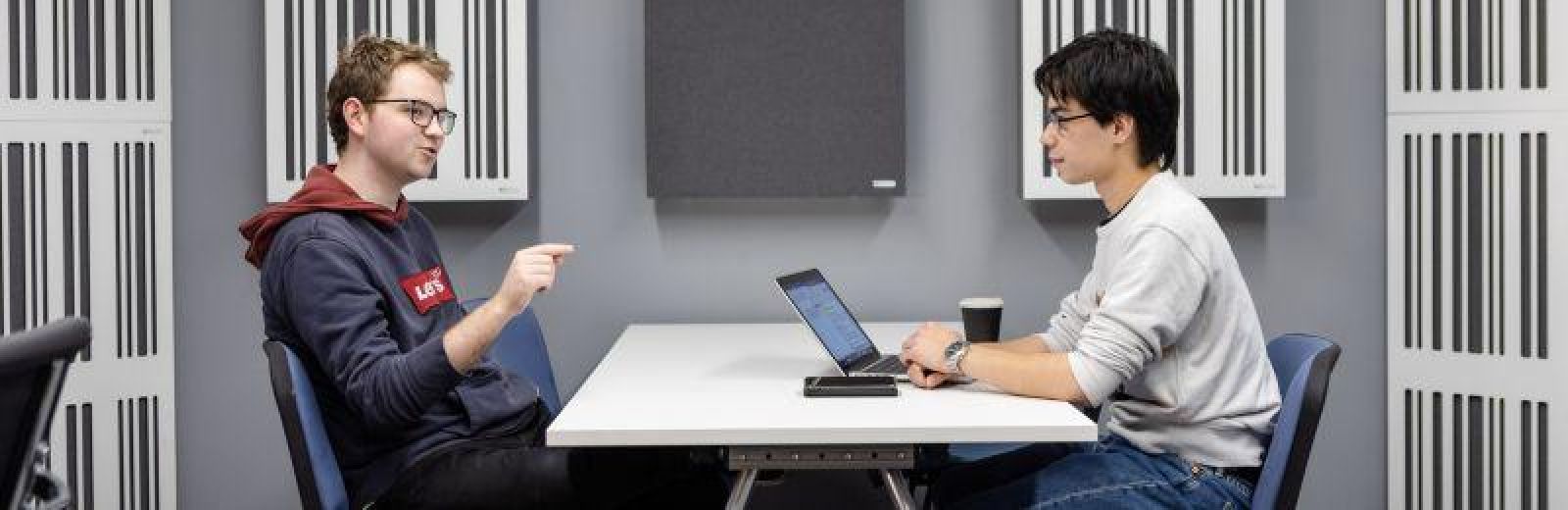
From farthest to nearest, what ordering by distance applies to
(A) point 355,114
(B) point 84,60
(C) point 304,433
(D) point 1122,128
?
(B) point 84,60, (A) point 355,114, (D) point 1122,128, (C) point 304,433

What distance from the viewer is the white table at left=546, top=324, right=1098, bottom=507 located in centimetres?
199

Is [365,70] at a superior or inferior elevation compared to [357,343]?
superior

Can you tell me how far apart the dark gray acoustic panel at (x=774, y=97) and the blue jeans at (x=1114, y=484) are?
4.06 feet

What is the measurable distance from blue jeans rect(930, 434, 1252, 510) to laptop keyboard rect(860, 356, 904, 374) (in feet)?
0.87

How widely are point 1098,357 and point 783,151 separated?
1437 mm

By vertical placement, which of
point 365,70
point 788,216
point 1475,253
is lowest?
point 1475,253

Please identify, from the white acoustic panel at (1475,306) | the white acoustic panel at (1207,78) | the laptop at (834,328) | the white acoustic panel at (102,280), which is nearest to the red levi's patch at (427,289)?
the laptop at (834,328)

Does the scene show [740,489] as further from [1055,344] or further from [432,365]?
[1055,344]

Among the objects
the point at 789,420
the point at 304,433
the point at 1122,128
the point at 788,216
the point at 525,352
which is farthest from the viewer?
the point at 788,216

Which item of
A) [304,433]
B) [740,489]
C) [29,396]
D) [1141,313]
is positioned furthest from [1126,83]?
[29,396]

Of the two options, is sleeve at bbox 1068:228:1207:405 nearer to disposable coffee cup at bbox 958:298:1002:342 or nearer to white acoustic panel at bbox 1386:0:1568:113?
disposable coffee cup at bbox 958:298:1002:342

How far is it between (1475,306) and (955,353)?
1.72 m

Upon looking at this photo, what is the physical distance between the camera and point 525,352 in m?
2.92

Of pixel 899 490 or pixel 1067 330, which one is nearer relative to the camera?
pixel 899 490
